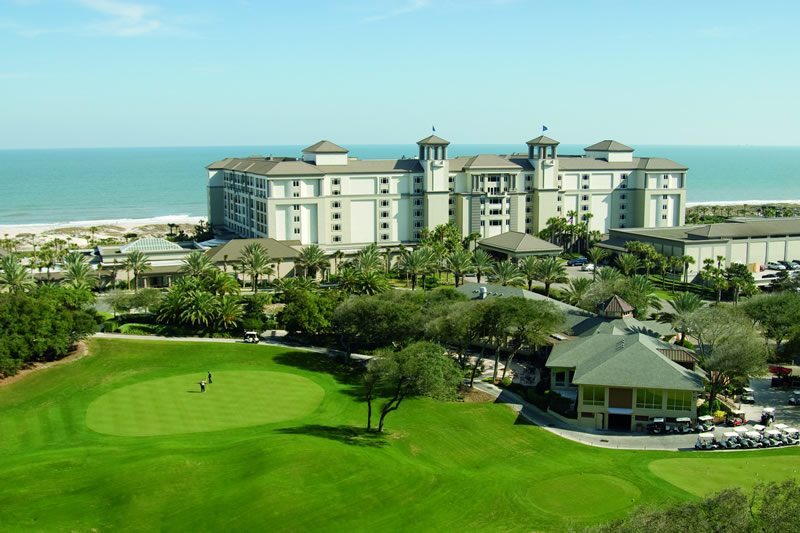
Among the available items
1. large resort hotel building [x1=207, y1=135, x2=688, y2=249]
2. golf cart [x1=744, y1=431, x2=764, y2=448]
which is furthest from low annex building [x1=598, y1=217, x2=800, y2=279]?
golf cart [x1=744, y1=431, x2=764, y2=448]

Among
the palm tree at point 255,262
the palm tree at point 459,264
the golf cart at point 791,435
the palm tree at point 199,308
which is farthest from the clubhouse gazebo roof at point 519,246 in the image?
the golf cart at point 791,435

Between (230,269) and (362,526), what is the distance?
6076 cm

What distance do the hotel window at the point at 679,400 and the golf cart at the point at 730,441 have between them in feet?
11.9

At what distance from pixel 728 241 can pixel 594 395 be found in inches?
2342

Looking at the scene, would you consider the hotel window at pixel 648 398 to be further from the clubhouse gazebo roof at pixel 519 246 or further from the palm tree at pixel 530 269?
the clubhouse gazebo roof at pixel 519 246

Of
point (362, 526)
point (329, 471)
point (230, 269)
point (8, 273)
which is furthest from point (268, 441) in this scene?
point (230, 269)

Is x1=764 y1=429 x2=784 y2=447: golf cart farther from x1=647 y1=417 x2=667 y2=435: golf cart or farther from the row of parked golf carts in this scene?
x1=647 y1=417 x2=667 y2=435: golf cart

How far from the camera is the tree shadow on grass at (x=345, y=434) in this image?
4669 centimetres

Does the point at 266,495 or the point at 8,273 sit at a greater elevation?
the point at 8,273

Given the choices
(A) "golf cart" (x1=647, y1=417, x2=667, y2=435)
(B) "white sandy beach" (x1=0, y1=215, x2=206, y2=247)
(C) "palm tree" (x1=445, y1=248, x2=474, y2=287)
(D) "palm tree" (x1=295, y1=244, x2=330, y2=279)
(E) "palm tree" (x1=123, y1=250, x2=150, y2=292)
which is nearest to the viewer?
(A) "golf cart" (x1=647, y1=417, x2=667, y2=435)

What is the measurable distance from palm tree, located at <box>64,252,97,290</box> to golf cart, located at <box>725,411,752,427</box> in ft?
187

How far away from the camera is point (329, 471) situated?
41156mm

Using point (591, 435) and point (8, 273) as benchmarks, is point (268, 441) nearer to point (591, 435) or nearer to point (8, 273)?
point (591, 435)

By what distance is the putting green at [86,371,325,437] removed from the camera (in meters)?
49.8
